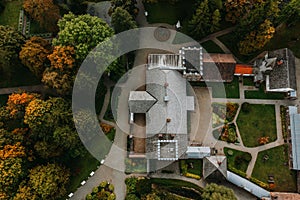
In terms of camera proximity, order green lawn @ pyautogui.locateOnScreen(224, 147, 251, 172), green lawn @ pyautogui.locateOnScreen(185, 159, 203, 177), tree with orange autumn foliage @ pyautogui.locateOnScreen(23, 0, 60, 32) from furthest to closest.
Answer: green lawn @ pyautogui.locateOnScreen(224, 147, 251, 172), green lawn @ pyautogui.locateOnScreen(185, 159, 203, 177), tree with orange autumn foliage @ pyautogui.locateOnScreen(23, 0, 60, 32)

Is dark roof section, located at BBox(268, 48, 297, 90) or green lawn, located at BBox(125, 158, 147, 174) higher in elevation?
dark roof section, located at BBox(268, 48, 297, 90)

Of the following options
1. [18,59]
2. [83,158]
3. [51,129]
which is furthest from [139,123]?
[18,59]

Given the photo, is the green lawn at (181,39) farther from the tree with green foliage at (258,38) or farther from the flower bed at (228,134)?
the flower bed at (228,134)

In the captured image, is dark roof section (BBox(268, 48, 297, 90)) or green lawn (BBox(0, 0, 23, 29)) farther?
green lawn (BBox(0, 0, 23, 29))

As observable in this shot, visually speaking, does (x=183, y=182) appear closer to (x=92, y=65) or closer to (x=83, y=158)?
(x=83, y=158)

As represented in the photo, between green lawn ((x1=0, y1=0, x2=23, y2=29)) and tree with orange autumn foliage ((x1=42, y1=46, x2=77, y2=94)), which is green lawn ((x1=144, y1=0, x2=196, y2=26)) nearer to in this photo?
tree with orange autumn foliage ((x1=42, y1=46, x2=77, y2=94))

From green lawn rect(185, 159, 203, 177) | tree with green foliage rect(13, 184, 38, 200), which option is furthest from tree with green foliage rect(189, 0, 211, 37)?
tree with green foliage rect(13, 184, 38, 200)

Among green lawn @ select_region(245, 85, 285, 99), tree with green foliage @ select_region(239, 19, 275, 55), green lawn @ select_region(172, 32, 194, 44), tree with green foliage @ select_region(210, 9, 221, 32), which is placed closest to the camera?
tree with green foliage @ select_region(239, 19, 275, 55)
